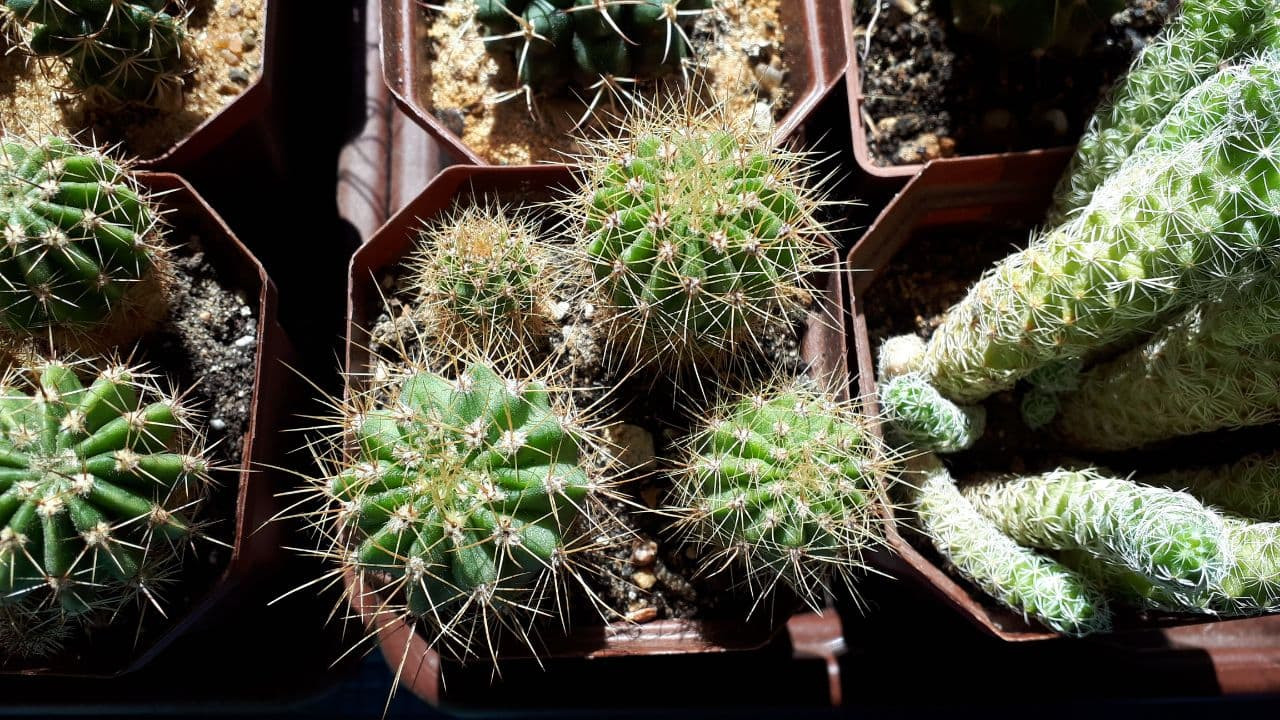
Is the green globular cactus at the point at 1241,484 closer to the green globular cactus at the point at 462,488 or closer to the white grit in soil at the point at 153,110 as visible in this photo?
the green globular cactus at the point at 462,488

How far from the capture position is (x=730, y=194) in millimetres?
1137

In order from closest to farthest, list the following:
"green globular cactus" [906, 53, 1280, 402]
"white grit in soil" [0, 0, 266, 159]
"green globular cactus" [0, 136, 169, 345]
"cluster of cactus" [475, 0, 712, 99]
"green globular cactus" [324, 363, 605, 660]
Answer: "green globular cactus" [906, 53, 1280, 402], "green globular cactus" [324, 363, 605, 660], "green globular cactus" [0, 136, 169, 345], "cluster of cactus" [475, 0, 712, 99], "white grit in soil" [0, 0, 266, 159]

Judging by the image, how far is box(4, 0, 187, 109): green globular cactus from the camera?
135cm

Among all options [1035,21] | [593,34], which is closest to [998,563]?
[1035,21]

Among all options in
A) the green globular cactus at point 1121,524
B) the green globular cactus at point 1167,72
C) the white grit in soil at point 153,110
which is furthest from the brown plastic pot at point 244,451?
the green globular cactus at point 1167,72

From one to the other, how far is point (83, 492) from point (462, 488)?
499 millimetres

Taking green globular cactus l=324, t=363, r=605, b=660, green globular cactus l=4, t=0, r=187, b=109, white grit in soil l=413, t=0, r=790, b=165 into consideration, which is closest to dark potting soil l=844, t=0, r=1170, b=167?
white grit in soil l=413, t=0, r=790, b=165

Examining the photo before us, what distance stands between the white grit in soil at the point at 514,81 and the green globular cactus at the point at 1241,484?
944 millimetres

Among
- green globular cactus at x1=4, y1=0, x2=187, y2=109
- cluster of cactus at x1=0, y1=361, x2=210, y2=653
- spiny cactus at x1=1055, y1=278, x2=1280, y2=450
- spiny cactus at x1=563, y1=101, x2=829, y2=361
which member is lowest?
spiny cactus at x1=1055, y1=278, x2=1280, y2=450

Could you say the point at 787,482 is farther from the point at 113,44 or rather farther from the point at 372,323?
the point at 113,44

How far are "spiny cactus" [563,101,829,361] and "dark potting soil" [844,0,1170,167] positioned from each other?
516 millimetres

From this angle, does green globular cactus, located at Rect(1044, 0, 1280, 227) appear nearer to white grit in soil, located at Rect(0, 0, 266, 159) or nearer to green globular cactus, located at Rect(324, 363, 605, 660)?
green globular cactus, located at Rect(324, 363, 605, 660)

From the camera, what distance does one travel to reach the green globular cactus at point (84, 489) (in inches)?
42.1

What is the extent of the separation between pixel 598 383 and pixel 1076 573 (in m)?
0.80
